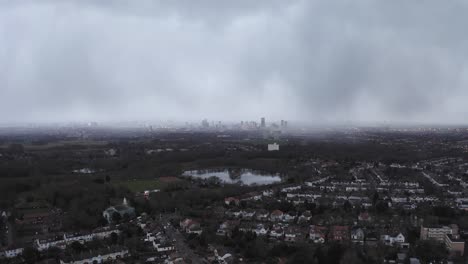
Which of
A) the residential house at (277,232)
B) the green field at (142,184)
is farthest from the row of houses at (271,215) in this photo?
the green field at (142,184)

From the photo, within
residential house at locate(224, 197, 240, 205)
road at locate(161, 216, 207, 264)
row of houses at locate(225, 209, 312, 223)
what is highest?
residential house at locate(224, 197, 240, 205)

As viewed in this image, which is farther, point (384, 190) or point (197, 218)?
point (384, 190)

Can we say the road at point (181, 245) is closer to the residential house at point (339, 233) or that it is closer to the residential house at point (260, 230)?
the residential house at point (260, 230)

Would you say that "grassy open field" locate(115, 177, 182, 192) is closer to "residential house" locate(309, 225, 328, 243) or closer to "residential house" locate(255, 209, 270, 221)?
"residential house" locate(255, 209, 270, 221)

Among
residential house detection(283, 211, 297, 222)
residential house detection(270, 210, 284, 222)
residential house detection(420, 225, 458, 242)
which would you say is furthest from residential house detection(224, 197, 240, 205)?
residential house detection(420, 225, 458, 242)

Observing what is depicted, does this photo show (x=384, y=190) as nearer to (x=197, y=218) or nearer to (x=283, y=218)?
(x=283, y=218)


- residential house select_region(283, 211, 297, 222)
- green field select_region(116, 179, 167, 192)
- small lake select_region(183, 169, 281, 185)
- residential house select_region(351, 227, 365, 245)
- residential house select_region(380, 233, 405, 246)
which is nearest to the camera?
residential house select_region(380, 233, 405, 246)

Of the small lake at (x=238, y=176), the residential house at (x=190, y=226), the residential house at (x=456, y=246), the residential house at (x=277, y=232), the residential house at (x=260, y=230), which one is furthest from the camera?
the small lake at (x=238, y=176)

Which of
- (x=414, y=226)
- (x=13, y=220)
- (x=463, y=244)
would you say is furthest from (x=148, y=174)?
(x=463, y=244)
